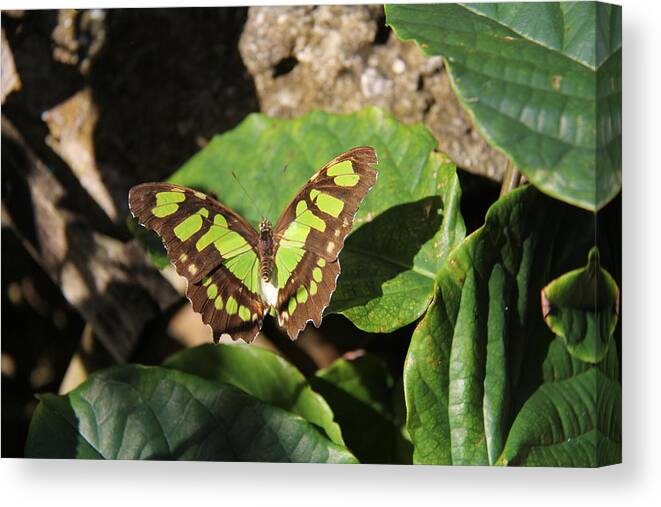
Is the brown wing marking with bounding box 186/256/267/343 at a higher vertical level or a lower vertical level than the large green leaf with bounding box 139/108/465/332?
lower

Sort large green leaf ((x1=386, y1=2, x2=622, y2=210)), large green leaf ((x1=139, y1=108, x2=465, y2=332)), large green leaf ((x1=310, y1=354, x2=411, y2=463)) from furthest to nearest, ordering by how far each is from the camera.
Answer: large green leaf ((x1=310, y1=354, x2=411, y2=463))
large green leaf ((x1=139, y1=108, x2=465, y2=332))
large green leaf ((x1=386, y1=2, x2=622, y2=210))

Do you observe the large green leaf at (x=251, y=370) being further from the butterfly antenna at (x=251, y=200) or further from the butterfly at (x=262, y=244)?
the butterfly antenna at (x=251, y=200)

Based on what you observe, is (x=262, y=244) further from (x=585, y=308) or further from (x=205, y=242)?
(x=585, y=308)

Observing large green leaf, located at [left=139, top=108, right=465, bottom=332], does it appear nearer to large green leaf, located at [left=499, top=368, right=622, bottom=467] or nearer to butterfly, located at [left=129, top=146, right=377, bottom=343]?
butterfly, located at [left=129, top=146, right=377, bottom=343]

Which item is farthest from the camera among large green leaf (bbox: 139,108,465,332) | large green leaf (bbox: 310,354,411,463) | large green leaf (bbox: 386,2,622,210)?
large green leaf (bbox: 310,354,411,463)

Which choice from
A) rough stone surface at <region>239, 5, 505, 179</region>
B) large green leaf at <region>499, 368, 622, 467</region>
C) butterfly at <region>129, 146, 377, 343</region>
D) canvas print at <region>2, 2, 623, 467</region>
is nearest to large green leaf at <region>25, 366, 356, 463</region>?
canvas print at <region>2, 2, 623, 467</region>

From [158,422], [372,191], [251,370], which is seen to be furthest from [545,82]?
[158,422]

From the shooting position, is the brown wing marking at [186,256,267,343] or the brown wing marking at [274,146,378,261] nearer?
the brown wing marking at [274,146,378,261]

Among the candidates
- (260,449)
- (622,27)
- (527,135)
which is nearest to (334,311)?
(260,449)
